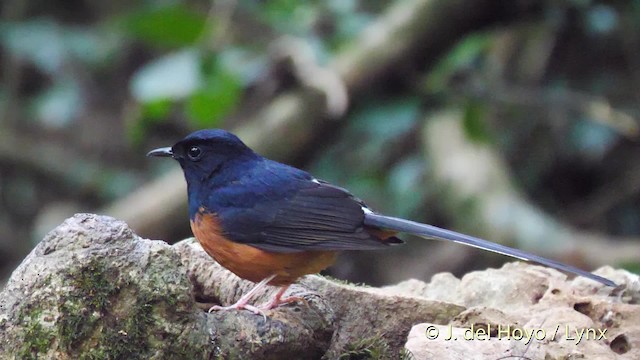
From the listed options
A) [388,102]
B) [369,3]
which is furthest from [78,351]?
[369,3]

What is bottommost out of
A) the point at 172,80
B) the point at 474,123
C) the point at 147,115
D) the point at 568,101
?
the point at 147,115

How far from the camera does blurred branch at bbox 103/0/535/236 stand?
23.1 feet

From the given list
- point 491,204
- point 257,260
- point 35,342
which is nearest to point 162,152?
point 257,260

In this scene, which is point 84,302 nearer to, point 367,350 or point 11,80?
point 367,350

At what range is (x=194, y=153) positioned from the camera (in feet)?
13.7

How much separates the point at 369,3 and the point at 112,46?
274cm

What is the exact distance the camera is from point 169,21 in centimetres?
639

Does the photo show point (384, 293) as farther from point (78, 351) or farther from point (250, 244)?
point (78, 351)

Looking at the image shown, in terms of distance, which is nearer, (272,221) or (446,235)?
(446,235)

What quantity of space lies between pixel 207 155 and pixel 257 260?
0.66 meters

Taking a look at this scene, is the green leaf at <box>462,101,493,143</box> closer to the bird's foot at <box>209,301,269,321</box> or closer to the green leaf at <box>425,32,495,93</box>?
the green leaf at <box>425,32,495,93</box>

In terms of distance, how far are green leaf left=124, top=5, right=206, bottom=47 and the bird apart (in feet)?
7.61

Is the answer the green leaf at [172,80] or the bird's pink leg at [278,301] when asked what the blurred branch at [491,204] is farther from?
the bird's pink leg at [278,301]

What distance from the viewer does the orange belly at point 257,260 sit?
3736mm
